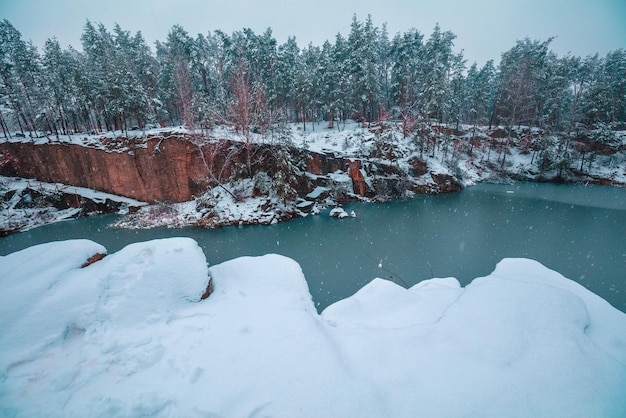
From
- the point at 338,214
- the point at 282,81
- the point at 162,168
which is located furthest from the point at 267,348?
the point at 282,81

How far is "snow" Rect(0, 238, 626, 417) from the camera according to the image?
127 inches

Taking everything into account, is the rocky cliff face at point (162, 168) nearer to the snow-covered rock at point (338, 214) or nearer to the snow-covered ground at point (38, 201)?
the snow-covered ground at point (38, 201)

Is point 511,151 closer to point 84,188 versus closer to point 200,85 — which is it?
point 200,85

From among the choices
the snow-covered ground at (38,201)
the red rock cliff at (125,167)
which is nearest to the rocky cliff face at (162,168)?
the red rock cliff at (125,167)

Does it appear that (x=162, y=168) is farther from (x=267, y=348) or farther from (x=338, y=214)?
(x=267, y=348)

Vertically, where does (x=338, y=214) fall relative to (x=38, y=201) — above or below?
below

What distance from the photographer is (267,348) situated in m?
4.23

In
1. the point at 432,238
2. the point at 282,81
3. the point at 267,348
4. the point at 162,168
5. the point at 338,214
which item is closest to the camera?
the point at 267,348

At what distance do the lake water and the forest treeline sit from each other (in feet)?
42.2

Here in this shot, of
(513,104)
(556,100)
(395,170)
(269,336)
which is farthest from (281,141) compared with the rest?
(556,100)

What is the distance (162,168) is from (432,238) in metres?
27.1

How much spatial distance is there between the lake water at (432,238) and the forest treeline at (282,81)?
506 inches

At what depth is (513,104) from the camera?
34562 millimetres

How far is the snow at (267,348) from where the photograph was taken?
127 inches
